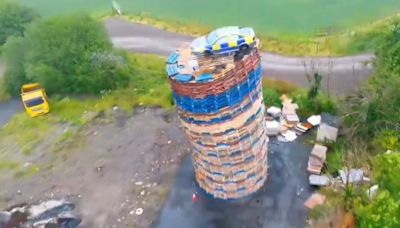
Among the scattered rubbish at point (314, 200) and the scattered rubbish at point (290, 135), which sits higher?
the scattered rubbish at point (290, 135)

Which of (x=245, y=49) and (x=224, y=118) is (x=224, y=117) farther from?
(x=245, y=49)

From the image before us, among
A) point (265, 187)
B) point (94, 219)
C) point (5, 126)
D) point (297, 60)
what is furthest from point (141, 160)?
point (297, 60)

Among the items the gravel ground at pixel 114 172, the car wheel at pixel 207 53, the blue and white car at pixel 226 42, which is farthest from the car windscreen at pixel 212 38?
the gravel ground at pixel 114 172

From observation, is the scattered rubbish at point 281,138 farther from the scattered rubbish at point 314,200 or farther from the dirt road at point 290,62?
the dirt road at point 290,62

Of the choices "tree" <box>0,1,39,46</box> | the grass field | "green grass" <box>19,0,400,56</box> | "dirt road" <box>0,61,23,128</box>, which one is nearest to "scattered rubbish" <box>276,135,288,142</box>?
"green grass" <box>19,0,400,56</box>

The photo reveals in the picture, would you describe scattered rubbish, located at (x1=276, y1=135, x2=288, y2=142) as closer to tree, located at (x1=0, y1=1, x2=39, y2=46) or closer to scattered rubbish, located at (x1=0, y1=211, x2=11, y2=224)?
scattered rubbish, located at (x1=0, y1=211, x2=11, y2=224)
